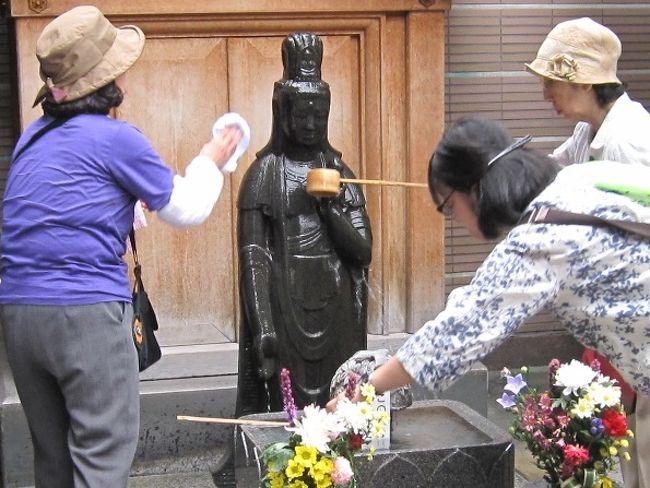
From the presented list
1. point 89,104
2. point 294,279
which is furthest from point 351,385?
point 294,279

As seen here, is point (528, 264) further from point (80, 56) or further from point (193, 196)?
point (80, 56)

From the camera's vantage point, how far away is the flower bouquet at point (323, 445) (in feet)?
9.87

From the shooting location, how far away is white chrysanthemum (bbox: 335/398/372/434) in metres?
2.99

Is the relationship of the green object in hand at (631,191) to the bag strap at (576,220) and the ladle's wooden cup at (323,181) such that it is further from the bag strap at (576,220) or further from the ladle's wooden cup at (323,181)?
the ladle's wooden cup at (323,181)

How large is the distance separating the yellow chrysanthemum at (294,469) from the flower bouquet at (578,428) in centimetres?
74

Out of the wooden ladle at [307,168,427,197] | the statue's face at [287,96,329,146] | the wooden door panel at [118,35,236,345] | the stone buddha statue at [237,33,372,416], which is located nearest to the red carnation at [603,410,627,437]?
the wooden ladle at [307,168,427,197]

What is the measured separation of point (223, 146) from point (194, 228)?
9.94ft

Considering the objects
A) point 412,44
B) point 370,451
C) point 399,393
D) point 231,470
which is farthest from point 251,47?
point 370,451

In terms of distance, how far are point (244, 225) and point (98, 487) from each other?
1.70 m

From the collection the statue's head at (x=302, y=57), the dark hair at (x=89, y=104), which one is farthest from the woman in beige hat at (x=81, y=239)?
the statue's head at (x=302, y=57)

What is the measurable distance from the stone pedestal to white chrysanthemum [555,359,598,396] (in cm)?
49

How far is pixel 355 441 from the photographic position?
3158 mm

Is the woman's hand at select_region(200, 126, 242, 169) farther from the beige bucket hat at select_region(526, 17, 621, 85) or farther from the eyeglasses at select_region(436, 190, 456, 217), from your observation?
the beige bucket hat at select_region(526, 17, 621, 85)

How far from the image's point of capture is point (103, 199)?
123 inches
